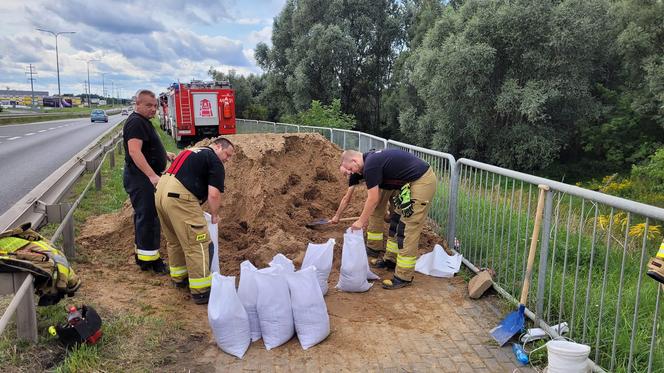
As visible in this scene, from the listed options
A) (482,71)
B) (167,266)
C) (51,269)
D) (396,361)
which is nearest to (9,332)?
(51,269)

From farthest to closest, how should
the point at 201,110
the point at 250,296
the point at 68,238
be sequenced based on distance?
the point at 201,110 < the point at 68,238 < the point at 250,296

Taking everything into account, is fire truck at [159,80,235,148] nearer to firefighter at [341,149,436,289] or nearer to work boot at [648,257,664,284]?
firefighter at [341,149,436,289]

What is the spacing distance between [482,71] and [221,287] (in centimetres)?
1882

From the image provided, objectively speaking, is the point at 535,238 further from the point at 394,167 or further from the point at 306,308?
the point at 306,308

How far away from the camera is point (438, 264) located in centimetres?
512

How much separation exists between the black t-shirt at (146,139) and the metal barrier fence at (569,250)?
3166mm

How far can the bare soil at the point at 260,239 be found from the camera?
4.04 m

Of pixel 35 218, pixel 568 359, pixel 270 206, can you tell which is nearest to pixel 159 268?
pixel 35 218

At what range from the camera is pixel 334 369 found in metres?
3.24

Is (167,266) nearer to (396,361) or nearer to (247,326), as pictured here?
(247,326)

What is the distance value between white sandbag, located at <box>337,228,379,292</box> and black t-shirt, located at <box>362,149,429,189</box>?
0.58 meters

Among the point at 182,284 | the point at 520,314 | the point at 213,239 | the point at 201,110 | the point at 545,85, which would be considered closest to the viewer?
the point at 520,314

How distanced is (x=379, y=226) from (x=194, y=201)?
2.23 m

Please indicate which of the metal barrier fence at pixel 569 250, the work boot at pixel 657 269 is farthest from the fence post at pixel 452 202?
the work boot at pixel 657 269
